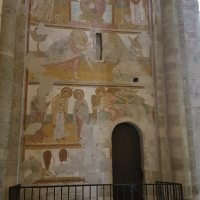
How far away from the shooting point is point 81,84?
8.33 meters

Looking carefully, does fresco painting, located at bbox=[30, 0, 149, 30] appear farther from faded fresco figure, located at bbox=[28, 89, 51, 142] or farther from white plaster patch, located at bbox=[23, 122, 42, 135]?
white plaster patch, located at bbox=[23, 122, 42, 135]

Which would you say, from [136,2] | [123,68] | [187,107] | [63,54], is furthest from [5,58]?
[187,107]

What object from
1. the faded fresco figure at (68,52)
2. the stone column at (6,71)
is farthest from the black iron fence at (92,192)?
the faded fresco figure at (68,52)

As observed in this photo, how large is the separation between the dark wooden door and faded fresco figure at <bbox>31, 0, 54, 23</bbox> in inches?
171

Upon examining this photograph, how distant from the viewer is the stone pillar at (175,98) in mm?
7742

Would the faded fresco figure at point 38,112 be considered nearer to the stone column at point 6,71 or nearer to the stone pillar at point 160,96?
the stone column at point 6,71

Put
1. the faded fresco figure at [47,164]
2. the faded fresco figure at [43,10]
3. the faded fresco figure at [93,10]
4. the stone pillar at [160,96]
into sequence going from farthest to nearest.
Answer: the faded fresco figure at [93,10] → the faded fresco figure at [43,10] → the stone pillar at [160,96] → the faded fresco figure at [47,164]

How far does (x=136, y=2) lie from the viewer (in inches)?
368

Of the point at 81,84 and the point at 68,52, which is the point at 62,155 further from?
the point at 68,52

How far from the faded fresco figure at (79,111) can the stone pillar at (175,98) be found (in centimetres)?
269

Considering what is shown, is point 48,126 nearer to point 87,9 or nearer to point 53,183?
point 53,183

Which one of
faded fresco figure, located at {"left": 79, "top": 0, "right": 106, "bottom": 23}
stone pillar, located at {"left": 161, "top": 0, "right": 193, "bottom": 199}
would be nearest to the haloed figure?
stone pillar, located at {"left": 161, "top": 0, "right": 193, "bottom": 199}

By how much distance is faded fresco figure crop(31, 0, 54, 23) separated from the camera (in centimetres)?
862

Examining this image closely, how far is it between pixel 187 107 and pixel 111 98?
8.37 ft
